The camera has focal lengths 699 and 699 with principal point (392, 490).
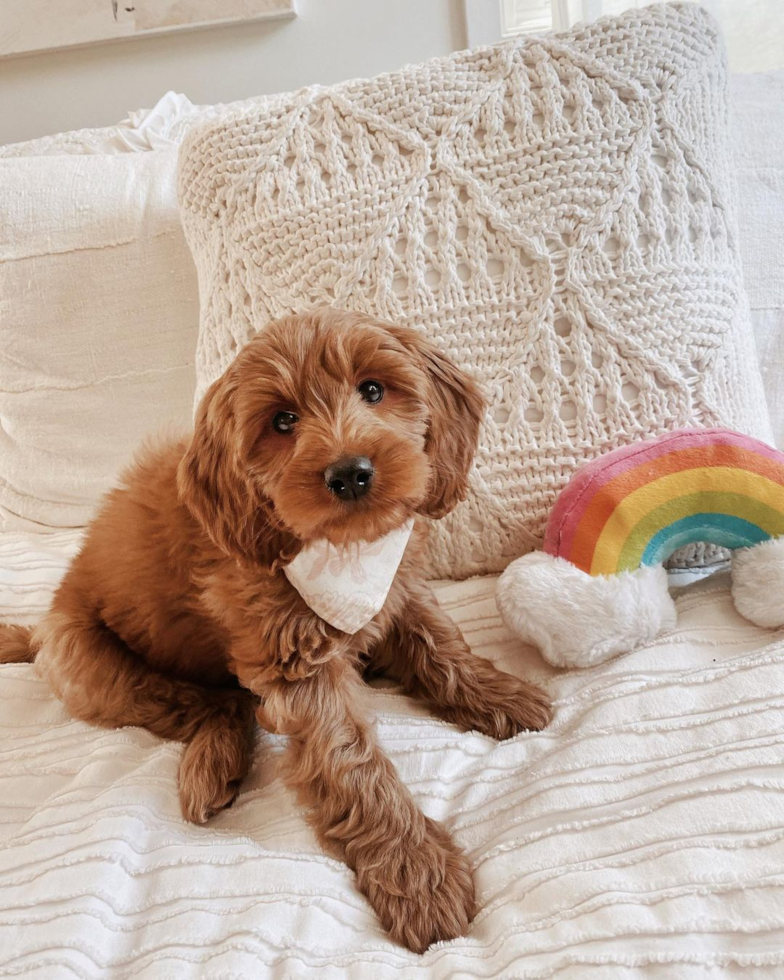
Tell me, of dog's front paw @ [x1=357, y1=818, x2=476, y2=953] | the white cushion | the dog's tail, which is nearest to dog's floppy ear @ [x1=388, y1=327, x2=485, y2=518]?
dog's front paw @ [x1=357, y1=818, x2=476, y2=953]

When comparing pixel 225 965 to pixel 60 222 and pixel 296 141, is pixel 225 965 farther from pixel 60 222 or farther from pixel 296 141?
pixel 60 222

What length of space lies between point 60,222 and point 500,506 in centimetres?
147

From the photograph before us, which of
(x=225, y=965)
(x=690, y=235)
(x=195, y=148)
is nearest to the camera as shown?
(x=225, y=965)

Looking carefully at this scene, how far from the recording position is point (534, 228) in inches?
60.0

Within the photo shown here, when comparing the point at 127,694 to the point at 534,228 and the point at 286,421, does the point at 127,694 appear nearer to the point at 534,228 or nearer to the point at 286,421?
the point at 286,421

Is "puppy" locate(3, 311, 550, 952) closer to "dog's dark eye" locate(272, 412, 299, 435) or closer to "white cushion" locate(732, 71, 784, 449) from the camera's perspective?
"dog's dark eye" locate(272, 412, 299, 435)

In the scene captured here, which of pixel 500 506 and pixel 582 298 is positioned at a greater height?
A: pixel 582 298

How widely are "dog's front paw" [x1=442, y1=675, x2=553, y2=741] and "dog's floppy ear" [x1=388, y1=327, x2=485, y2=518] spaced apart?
393 mm

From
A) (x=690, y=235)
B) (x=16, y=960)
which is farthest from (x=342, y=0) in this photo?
(x=16, y=960)

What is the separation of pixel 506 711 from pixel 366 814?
1.16 ft

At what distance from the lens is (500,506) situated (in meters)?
1.58

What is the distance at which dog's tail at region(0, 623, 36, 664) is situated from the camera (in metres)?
1.72

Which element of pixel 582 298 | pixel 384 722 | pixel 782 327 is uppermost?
pixel 582 298

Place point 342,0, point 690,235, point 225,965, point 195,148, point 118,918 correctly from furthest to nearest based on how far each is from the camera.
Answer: point 342,0, point 195,148, point 690,235, point 118,918, point 225,965
